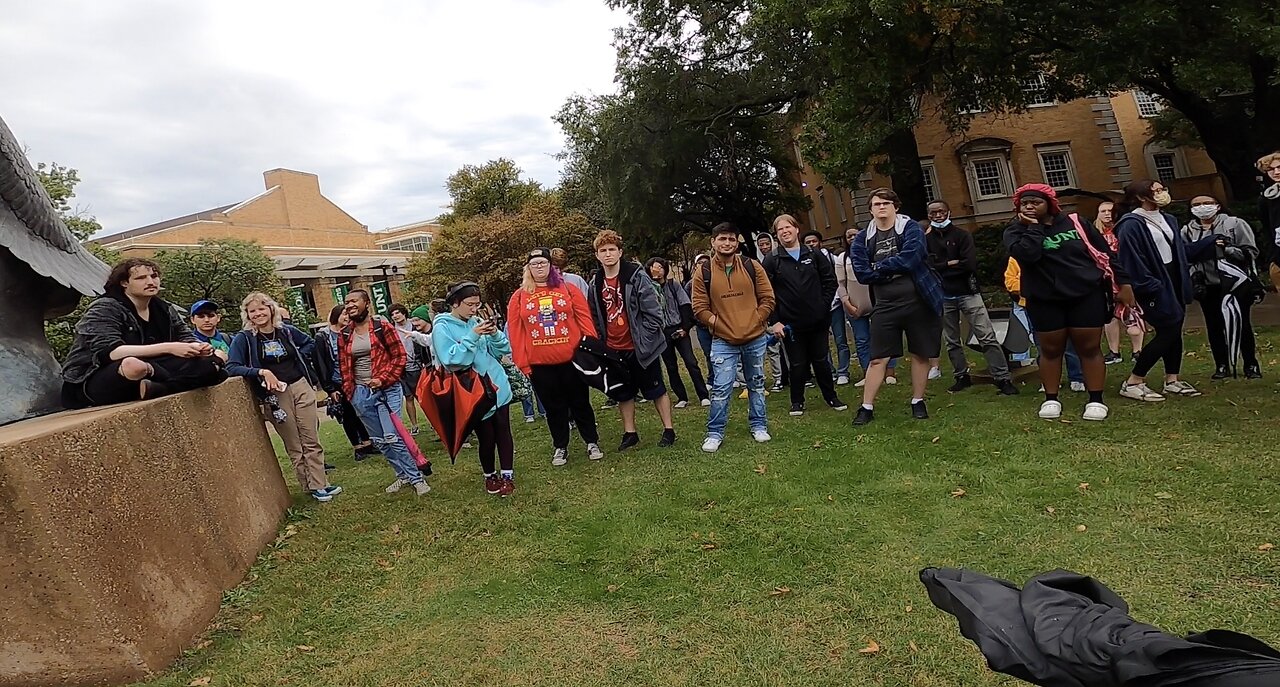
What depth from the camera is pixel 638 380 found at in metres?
6.26

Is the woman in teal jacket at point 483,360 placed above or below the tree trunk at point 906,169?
below

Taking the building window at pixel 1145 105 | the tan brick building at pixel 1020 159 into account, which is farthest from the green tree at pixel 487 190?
the building window at pixel 1145 105

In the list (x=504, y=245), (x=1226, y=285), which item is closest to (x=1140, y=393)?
(x=1226, y=285)

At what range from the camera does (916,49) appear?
39.5 feet

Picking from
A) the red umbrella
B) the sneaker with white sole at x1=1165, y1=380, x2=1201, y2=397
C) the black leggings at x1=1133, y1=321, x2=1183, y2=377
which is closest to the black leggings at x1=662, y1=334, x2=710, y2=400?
the red umbrella

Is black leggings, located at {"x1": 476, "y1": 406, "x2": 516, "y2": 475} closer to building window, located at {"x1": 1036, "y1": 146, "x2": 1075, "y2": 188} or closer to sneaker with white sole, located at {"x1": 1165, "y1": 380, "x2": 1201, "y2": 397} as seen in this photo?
sneaker with white sole, located at {"x1": 1165, "y1": 380, "x2": 1201, "y2": 397}

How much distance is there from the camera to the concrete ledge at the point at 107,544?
2.88m

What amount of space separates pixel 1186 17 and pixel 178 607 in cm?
1458

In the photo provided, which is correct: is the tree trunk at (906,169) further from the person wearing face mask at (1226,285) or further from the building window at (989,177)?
the building window at (989,177)

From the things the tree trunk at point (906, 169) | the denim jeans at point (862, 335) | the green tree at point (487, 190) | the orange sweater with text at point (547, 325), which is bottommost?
the denim jeans at point (862, 335)

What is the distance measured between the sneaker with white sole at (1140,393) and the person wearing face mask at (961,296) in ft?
2.95

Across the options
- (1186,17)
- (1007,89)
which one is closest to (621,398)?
(1186,17)

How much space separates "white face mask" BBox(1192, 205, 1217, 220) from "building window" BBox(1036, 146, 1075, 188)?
25991 millimetres

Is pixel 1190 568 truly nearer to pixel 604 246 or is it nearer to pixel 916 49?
pixel 604 246
